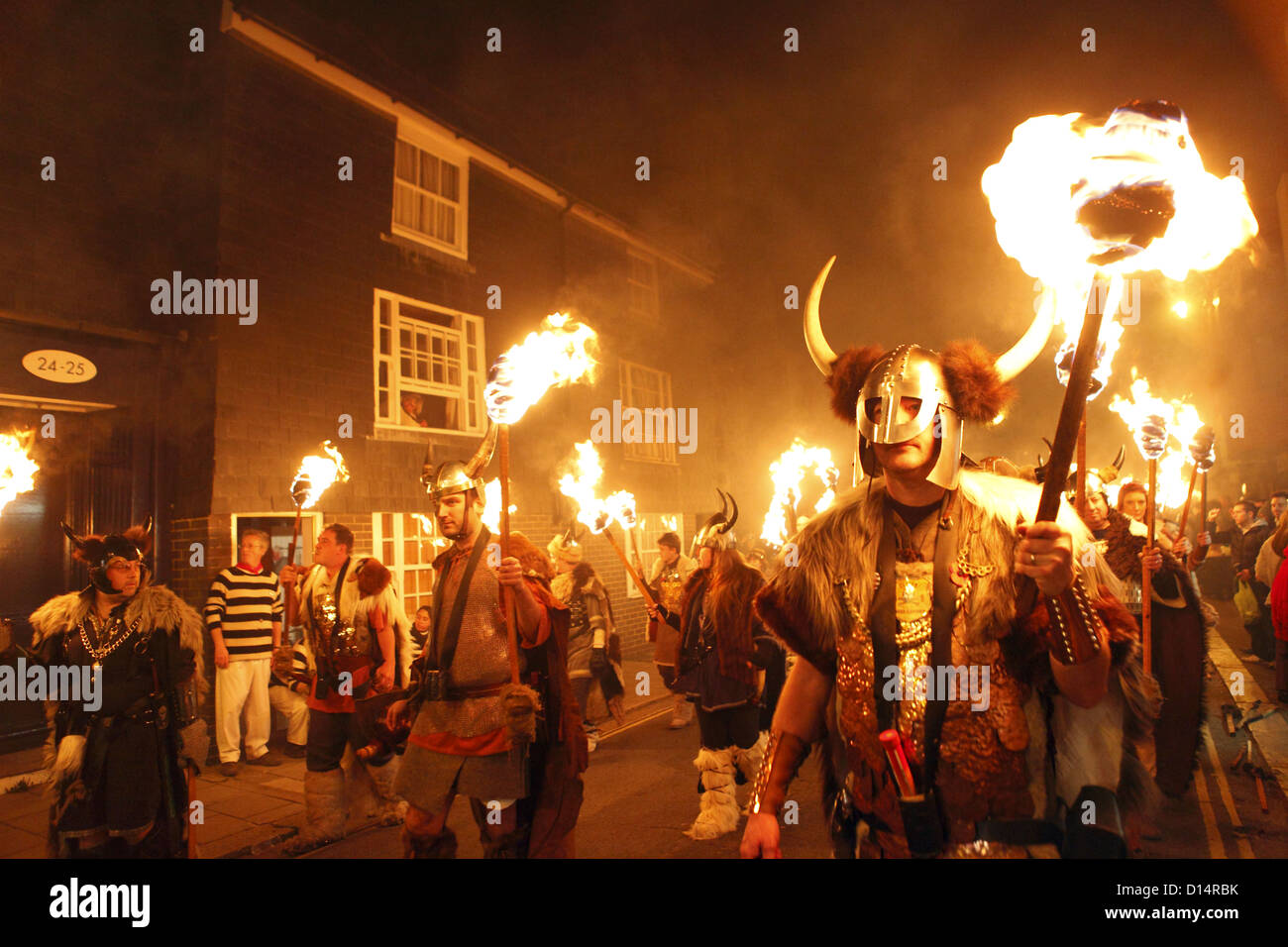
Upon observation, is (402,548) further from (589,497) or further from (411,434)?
(589,497)

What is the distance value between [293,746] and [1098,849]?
335 inches

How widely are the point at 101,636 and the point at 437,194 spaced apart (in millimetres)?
9914

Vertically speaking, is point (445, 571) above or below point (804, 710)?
above

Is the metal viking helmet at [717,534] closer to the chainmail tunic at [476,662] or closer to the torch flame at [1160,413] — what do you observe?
the chainmail tunic at [476,662]

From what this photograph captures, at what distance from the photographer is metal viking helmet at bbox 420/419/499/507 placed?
173 inches

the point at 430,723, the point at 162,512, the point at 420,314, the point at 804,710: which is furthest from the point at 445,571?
the point at 420,314

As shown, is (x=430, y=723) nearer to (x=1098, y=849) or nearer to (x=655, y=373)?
(x=1098, y=849)

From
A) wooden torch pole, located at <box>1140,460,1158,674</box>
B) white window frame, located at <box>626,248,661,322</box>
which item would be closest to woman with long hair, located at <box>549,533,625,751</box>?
wooden torch pole, located at <box>1140,460,1158,674</box>

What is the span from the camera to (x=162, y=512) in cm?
884

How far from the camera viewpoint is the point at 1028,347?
2.45 m

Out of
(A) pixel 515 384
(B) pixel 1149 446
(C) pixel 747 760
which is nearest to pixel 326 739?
(C) pixel 747 760

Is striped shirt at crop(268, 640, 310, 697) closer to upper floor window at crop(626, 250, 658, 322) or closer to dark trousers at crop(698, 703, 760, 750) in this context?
dark trousers at crop(698, 703, 760, 750)

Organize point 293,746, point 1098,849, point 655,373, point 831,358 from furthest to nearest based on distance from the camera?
point 655,373 < point 293,746 < point 831,358 < point 1098,849
